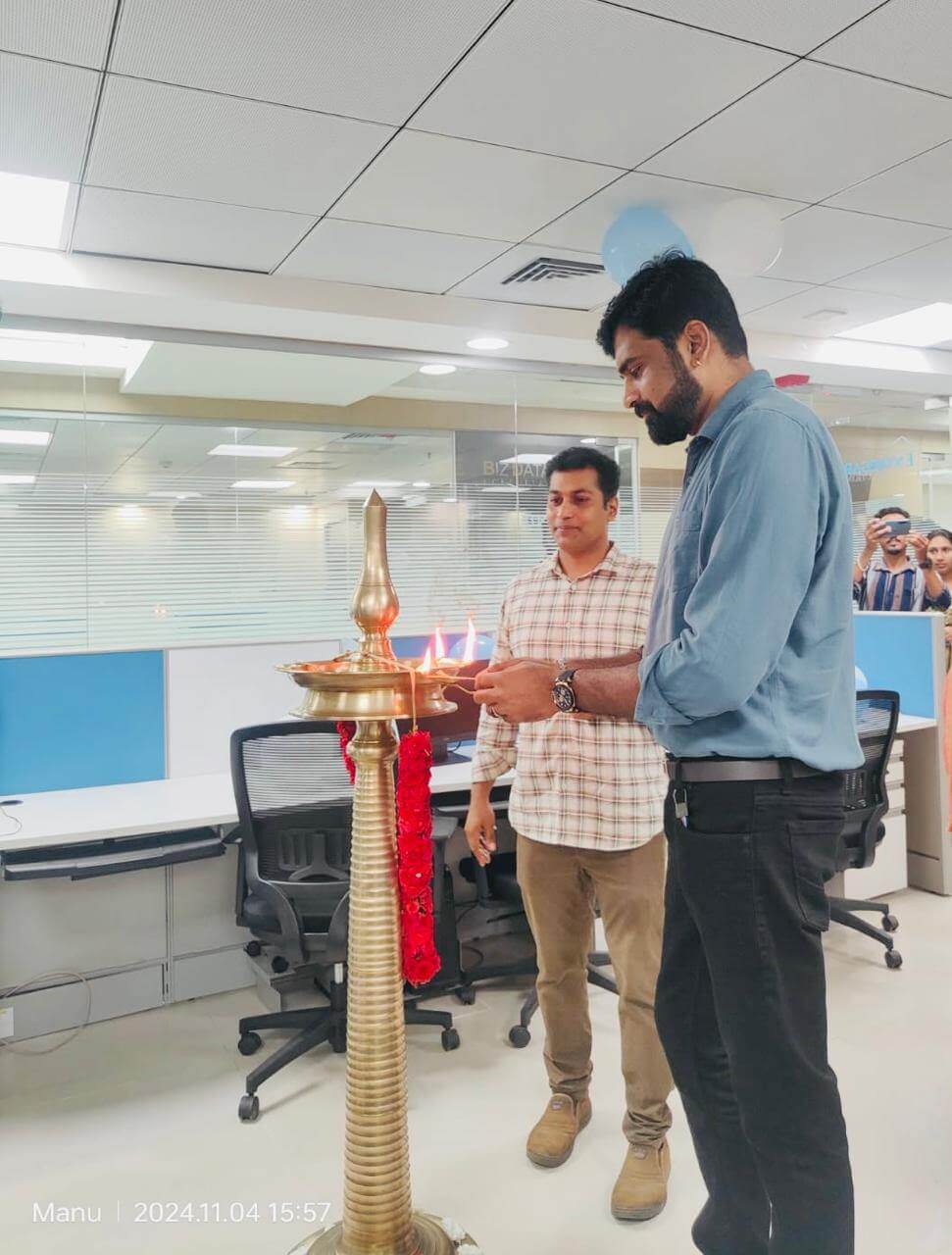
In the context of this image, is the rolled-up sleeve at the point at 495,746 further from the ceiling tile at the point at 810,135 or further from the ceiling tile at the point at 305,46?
the ceiling tile at the point at 810,135

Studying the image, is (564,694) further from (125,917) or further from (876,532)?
(876,532)

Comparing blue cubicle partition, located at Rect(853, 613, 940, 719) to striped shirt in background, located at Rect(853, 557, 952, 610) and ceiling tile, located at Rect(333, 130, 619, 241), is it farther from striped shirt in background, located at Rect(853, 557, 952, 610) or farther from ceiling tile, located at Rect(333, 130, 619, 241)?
ceiling tile, located at Rect(333, 130, 619, 241)

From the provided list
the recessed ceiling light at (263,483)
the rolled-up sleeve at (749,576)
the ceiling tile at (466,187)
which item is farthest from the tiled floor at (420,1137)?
the ceiling tile at (466,187)

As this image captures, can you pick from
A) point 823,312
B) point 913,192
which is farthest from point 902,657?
point 913,192

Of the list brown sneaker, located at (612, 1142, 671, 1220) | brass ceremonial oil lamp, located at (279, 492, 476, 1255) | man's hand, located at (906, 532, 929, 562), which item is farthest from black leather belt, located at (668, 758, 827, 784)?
man's hand, located at (906, 532, 929, 562)

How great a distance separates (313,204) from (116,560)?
151cm

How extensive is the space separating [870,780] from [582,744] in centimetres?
164

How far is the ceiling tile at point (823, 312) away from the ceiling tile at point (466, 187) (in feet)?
4.64

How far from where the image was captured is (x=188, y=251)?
9.99ft

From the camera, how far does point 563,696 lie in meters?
1.36

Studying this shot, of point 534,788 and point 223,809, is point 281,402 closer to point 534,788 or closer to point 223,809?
point 223,809

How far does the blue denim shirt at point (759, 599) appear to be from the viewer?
1.15 metres

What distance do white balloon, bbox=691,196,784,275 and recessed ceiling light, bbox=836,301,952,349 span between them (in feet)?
4.78

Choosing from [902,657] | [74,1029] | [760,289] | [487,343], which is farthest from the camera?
[902,657]
